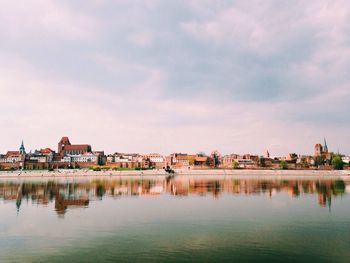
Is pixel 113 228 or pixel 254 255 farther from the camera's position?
pixel 113 228

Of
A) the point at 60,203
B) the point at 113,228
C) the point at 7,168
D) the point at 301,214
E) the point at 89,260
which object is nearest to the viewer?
the point at 89,260

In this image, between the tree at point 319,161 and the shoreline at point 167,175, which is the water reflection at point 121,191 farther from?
the tree at point 319,161

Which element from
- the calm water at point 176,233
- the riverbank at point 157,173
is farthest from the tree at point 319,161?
the calm water at point 176,233

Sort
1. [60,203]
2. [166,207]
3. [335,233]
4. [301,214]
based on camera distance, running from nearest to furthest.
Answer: [335,233] < [301,214] < [166,207] < [60,203]

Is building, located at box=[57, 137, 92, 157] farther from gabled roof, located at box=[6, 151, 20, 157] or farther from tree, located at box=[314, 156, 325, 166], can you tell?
tree, located at box=[314, 156, 325, 166]

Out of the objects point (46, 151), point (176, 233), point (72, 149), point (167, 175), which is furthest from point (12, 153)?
point (176, 233)

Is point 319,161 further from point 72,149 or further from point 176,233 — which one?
point 176,233

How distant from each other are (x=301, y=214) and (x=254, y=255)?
17785 millimetres

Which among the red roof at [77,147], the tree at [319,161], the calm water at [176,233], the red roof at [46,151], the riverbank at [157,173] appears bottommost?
the calm water at [176,233]

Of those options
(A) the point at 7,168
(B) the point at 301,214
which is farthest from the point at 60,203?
(A) the point at 7,168

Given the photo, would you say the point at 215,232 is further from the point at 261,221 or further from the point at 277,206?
the point at 277,206

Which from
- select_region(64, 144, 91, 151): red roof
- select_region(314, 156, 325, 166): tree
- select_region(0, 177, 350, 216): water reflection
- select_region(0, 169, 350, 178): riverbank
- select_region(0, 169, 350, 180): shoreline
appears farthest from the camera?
select_region(64, 144, 91, 151): red roof

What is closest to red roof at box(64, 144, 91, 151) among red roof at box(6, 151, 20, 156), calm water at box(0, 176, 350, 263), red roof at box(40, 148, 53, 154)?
red roof at box(40, 148, 53, 154)

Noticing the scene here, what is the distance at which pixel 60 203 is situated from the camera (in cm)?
4466
